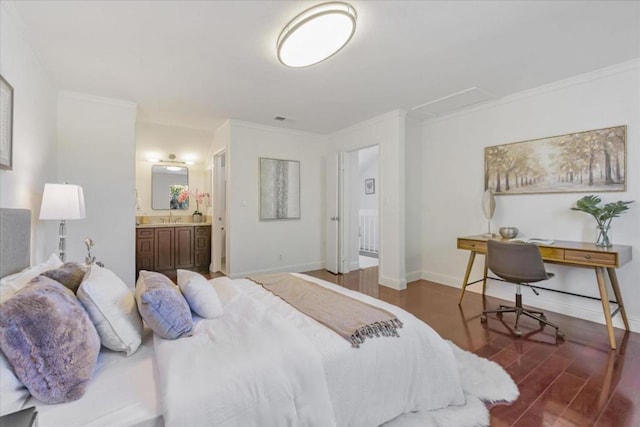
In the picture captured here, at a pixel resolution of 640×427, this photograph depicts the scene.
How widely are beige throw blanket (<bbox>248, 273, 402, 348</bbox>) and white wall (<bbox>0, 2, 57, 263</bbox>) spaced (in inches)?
75.4

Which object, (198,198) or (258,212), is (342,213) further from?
(198,198)

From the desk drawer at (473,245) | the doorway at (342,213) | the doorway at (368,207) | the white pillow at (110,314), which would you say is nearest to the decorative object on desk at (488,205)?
the desk drawer at (473,245)

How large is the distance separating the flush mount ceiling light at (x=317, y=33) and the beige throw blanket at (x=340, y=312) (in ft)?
5.73

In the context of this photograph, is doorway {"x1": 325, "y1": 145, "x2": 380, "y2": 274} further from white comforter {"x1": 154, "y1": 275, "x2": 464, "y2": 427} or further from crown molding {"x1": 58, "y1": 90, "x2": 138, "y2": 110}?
white comforter {"x1": 154, "y1": 275, "x2": 464, "y2": 427}

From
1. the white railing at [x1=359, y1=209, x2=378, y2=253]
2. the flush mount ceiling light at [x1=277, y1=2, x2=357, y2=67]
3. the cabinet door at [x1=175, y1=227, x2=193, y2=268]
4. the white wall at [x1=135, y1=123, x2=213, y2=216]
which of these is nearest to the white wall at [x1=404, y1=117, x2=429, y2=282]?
the white railing at [x1=359, y1=209, x2=378, y2=253]

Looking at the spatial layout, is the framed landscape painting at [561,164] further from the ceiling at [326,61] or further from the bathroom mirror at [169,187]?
the bathroom mirror at [169,187]

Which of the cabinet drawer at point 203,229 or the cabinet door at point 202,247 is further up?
the cabinet drawer at point 203,229

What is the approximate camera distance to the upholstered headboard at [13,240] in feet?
5.19

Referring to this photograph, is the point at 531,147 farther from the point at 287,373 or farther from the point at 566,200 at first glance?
the point at 287,373

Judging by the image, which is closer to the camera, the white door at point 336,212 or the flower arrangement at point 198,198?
the white door at point 336,212

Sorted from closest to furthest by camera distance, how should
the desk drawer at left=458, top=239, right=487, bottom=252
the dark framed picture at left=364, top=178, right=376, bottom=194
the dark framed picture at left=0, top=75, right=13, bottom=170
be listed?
1. the dark framed picture at left=0, top=75, right=13, bottom=170
2. the desk drawer at left=458, top=239, right=487, bottom=252
3. the dark framed picture at left=364, top=178, right=376, bottom=194

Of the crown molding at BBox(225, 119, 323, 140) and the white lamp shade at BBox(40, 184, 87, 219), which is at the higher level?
the crown molding at BBox(225, 119, 323, 140)

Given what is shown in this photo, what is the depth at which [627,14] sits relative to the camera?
199cm

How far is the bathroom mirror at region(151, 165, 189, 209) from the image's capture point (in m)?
5.43
